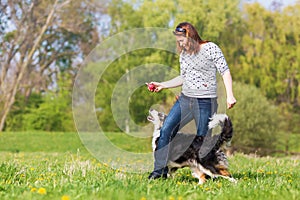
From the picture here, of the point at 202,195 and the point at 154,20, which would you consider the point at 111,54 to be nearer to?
the point at 154,20

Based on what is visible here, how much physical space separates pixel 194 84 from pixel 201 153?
926mm

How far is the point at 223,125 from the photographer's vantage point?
630 centimetres

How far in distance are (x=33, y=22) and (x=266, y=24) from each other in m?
18.0

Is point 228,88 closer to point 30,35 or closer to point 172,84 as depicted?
point 172,84

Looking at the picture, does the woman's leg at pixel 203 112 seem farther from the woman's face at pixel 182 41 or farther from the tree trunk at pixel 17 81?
the tree trunk at pixel 17 81

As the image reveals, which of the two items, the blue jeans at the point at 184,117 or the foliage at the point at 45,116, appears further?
the foliage at the point at 45,116

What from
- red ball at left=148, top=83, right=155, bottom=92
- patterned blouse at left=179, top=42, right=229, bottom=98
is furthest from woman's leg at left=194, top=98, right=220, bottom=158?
red ball at left=148, top=83, right=155, bottom=92

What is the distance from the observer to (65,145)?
28.3 m

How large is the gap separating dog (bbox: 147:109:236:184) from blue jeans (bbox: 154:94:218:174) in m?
0.07

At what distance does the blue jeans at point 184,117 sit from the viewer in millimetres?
6273

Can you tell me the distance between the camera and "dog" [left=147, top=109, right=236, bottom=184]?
6.25 metres

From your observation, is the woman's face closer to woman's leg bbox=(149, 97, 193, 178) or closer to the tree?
woman's leg bbox=(149, 97, 193, 178)

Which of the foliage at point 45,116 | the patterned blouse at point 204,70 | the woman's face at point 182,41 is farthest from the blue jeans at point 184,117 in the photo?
the foliage at point 45,116

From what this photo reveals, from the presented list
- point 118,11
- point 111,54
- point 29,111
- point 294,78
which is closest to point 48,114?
point 29,111
